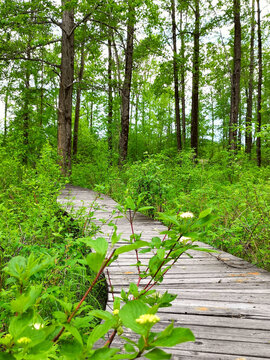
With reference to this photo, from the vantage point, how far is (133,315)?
0.56 metres

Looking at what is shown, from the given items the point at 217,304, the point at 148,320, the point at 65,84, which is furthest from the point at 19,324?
the point at 65,84

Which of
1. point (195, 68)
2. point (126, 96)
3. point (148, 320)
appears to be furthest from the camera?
point (195, 68)

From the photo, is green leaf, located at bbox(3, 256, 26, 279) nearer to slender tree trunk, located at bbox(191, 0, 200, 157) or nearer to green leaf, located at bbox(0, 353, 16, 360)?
green leaf, located at bbox(0, 353, 16, 360)

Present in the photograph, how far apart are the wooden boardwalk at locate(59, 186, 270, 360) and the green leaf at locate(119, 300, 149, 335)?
1.22m

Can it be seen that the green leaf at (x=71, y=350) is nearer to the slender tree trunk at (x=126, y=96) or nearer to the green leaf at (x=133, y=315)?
the green leaf at (x=133, y=315)

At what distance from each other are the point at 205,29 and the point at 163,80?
11.7ft

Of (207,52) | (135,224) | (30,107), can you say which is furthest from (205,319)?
(207,52)

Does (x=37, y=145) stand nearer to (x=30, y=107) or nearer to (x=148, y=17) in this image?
(x=30, y=107)

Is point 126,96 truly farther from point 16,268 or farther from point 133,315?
point 133,315

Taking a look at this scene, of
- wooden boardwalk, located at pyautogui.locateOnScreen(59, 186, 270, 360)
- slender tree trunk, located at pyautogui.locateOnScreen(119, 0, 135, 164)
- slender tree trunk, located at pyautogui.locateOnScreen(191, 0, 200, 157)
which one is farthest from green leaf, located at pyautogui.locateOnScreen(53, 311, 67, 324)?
slender tree trunk, located at pyautogui.locateOnScreen(191, 0, 200, 157)

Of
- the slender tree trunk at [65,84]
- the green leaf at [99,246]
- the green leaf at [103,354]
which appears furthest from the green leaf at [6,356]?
the slender tree trunk at [65,84]

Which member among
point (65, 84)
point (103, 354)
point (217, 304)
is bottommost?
point (217, 304)

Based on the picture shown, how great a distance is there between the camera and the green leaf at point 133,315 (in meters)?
0.52

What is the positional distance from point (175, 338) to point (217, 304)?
185cm
